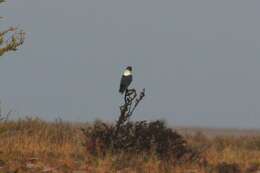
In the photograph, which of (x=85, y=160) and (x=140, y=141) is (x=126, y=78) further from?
(x=85, y=160)

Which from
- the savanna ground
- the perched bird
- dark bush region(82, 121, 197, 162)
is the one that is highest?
the perched bird

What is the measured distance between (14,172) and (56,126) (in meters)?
9.69

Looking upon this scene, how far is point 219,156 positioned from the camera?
18.5m

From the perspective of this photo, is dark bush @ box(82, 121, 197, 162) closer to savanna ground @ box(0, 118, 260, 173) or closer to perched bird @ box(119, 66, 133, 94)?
savanna ground @ box(0, 118, 260, 173)

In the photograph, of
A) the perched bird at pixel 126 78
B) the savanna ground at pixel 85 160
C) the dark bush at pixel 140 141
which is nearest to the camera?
the savanna ground at pixel 85 160

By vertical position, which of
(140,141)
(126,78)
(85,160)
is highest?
(126,78)

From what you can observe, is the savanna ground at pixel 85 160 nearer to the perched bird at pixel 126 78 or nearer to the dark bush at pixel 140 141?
the dark bush at pixel 140 141

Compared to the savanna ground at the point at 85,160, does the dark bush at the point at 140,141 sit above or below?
above

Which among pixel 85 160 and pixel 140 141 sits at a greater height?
pixel 140 141

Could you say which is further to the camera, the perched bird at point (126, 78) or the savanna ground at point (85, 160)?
the perched bird at point (126, 78)

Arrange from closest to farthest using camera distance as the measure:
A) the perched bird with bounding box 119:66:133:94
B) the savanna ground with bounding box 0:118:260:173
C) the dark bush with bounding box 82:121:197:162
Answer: the savanna ground with bounding box 0:118:260:173 → the perched bird with bounding box 119:66:133:94 → the dark bush with bounding box 82:121:197:162

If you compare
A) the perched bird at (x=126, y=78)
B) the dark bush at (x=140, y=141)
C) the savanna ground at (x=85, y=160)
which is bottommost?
the savanna ground at (x=85, y=160)

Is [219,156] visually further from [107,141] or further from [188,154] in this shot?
[107,141]

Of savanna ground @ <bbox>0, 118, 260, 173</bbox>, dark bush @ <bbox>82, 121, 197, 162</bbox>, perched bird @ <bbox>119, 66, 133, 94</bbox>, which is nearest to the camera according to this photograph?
savanna ground @ <bbox>0, 118, 260, 173</bbox>
